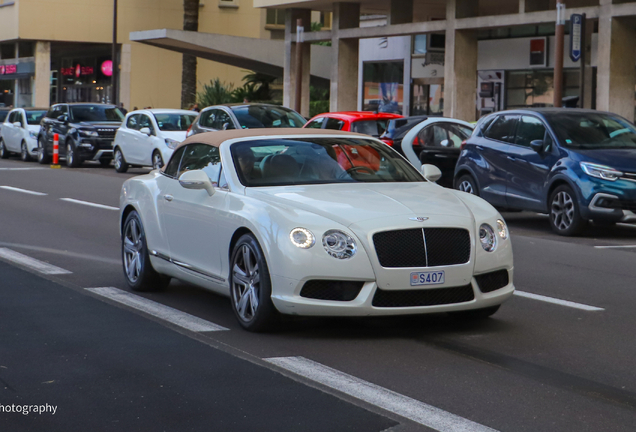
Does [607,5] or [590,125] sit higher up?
[607,5]

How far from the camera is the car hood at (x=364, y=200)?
6840mm

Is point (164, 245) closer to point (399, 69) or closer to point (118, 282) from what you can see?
point (118, 282)

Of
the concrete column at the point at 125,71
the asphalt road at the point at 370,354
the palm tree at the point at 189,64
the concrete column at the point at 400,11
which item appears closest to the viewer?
the asphalt road at the point at 370,354

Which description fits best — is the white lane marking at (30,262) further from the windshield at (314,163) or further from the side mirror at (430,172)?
the side mirror at (430,172)

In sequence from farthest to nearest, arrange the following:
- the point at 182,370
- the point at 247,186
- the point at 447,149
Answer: the point at 447,149, the point at 247,186, the point at 182,370

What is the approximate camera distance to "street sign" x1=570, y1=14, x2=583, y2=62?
21672 mm

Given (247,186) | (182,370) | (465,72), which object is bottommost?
(182,370)

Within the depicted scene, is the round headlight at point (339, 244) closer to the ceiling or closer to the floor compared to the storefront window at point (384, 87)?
closer to the floor

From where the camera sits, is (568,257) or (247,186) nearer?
(247,186)

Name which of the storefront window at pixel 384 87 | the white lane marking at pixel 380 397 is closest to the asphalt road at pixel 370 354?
the white lane marking at pixel 380 397

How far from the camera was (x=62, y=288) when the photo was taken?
893 cm

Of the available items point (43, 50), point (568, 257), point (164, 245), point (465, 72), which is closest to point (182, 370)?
point (164, 245)

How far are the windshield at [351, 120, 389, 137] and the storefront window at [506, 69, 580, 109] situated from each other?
12374 mm

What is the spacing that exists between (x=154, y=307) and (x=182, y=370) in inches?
85.5
